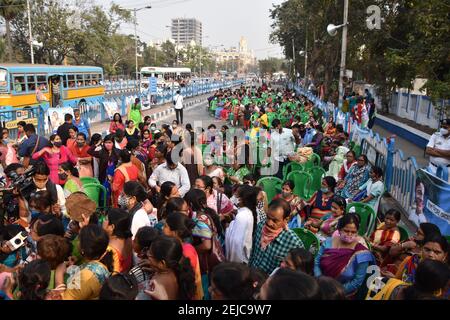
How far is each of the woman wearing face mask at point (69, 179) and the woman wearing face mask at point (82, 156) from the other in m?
0.69

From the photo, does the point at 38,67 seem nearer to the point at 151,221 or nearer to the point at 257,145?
the point at 257,145

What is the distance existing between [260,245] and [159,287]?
3.88 feet

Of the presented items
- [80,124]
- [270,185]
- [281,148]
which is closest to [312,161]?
[281,148]

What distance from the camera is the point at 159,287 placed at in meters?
2.55

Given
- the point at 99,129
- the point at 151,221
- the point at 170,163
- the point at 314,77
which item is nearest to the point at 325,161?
the point at 170,163

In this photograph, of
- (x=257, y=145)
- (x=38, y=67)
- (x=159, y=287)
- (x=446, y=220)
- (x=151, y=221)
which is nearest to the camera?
(x=159, y=287)

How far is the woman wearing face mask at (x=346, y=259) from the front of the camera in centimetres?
322

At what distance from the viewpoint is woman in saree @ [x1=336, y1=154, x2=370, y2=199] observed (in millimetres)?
6317

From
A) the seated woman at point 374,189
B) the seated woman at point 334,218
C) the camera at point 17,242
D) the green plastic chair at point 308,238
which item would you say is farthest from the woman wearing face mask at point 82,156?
the seated woman at point 374,189

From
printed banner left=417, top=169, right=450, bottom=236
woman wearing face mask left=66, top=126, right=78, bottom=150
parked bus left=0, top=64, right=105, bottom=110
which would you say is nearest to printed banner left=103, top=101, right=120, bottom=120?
parked bus left=0, top=64, right=105, bottom=110

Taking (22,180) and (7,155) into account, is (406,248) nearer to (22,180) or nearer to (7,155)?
(22,180)

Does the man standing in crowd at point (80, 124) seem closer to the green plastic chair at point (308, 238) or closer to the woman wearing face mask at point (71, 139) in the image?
the woman wearing face mask at point (71, 139)

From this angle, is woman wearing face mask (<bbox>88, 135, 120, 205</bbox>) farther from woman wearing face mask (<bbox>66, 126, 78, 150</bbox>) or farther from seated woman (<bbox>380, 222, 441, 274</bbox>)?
seated woman (<bbox>380, 222, 441, 274</bbox>)

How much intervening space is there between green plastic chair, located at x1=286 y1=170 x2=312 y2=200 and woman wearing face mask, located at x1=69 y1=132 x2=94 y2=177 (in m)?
3.33
